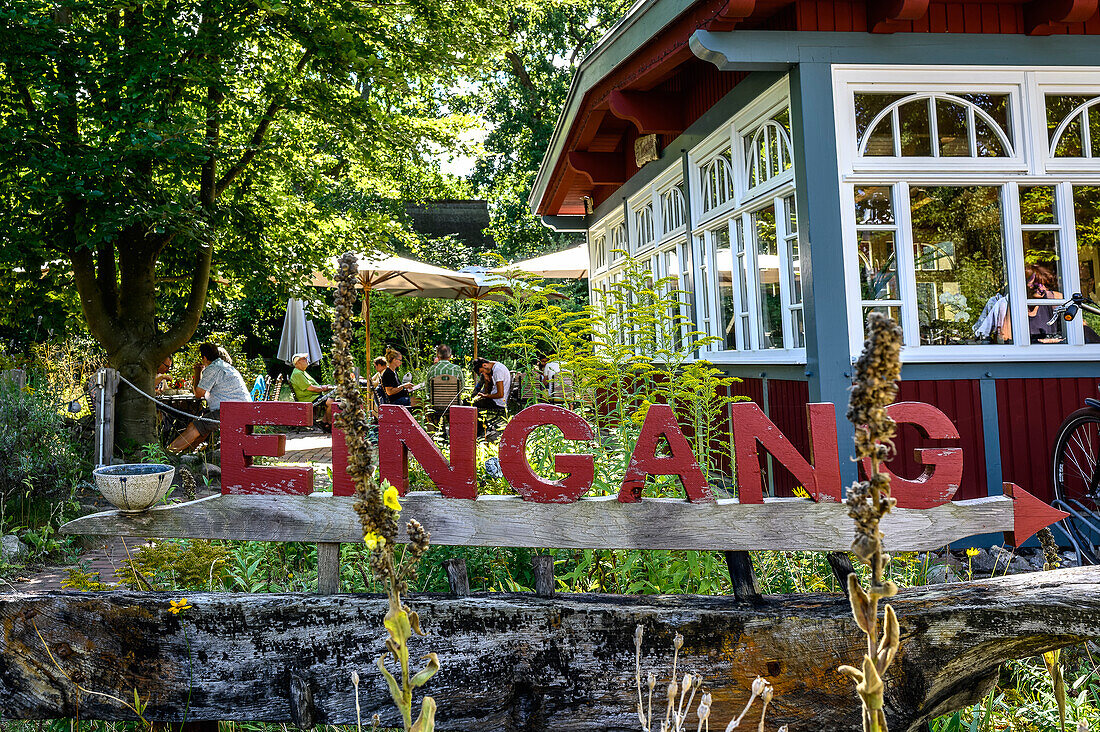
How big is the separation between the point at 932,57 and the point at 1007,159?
0.78m

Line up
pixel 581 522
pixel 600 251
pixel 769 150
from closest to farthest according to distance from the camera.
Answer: pixel 581 522, pixel 769 150, pixel 600 251

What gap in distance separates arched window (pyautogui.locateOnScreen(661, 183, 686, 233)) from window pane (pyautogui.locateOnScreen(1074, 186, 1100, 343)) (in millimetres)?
3323

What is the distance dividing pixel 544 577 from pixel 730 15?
139 inches

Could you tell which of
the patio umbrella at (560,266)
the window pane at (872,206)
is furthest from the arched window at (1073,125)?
the patio umbrella at (560,266)

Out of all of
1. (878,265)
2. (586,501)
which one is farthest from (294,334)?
(586,501)

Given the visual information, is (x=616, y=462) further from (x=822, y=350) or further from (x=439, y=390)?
(x=439, y=390)

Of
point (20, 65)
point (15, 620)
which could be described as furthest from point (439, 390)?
point (15, 620)

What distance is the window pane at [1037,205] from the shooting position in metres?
5.00

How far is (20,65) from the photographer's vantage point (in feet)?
24.3

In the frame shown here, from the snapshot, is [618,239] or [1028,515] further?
[618,239]

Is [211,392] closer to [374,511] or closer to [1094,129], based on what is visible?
[1094,129]

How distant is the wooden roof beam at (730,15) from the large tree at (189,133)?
518cm

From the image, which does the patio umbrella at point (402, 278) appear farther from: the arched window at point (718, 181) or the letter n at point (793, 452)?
the letter n at point (793, 452)

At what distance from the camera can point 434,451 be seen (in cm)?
280
